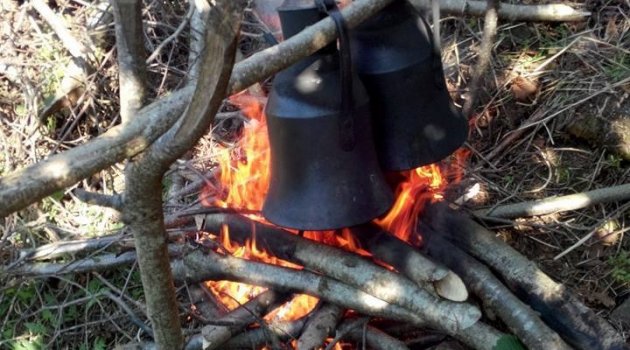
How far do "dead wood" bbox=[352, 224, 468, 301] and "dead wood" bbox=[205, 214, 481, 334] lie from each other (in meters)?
0.04

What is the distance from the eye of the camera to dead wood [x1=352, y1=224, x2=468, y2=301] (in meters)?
2.59

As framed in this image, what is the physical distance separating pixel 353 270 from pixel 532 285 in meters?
0.70

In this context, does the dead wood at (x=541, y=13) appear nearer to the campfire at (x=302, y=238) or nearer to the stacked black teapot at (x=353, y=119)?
the campfire at (x=302, y=238)

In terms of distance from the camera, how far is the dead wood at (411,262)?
2590 mm

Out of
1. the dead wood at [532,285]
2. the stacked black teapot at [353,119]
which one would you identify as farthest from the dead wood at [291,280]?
the stacked black teapot at [353,119]

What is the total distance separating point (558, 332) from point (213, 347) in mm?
1301

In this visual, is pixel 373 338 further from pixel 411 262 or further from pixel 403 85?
pixel 403 85

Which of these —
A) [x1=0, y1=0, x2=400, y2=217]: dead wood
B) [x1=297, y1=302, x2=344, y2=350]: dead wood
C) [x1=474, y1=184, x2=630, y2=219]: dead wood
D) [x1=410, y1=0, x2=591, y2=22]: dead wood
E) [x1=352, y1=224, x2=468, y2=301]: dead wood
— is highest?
[x1=0, y1=0, x2=400, y2=217]: dead wood

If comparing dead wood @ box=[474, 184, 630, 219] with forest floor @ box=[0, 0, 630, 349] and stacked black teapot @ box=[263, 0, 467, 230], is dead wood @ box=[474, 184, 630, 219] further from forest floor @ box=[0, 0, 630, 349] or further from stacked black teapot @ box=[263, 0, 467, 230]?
stacked black teapot @ box=[263, 0, 467, 230]

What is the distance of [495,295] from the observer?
2750 millimetres

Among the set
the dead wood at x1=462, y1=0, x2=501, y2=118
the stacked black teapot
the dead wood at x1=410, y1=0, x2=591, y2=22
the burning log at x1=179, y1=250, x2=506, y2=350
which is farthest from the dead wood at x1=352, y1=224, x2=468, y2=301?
the dead wood at x1=410, y1=0, x2=591, y2=22

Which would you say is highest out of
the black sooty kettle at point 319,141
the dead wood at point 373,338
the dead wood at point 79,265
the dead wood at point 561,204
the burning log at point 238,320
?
the black sooty kettle at point 319,141

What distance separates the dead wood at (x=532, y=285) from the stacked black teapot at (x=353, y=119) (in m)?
0.40

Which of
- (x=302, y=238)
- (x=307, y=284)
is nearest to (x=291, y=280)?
(x=307, y=284)
